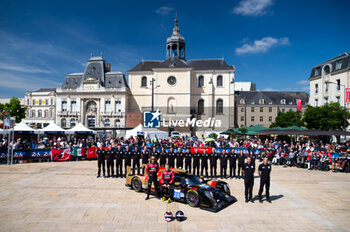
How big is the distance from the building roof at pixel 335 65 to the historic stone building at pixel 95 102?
41.5 metres

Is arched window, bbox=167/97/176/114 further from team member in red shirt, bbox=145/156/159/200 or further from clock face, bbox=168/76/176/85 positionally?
team member in red shirt, bbox=145/156/159/200

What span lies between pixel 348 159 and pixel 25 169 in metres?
23.7

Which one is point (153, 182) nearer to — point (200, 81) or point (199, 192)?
point (199, 192)

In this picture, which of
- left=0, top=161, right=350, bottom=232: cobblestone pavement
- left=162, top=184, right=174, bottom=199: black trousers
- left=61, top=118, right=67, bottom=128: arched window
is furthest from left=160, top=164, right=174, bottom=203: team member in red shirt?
left=61, top=118, right=67, bottom=128: arched window

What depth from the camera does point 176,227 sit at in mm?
7367

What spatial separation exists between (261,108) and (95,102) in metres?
44.0

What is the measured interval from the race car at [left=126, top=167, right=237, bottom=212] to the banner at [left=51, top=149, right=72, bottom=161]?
44.1 feet

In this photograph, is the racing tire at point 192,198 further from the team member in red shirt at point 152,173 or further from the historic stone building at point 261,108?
the historic stone building at point 261,108

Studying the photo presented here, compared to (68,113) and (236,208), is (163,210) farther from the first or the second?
(68,113)

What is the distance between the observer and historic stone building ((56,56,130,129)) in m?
53.2

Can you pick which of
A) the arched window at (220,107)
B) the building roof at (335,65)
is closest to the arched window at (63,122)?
the arched window at (220,107)

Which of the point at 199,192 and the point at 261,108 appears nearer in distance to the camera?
the point at 199,192

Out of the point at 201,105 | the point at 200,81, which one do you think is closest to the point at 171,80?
the point at 200,81

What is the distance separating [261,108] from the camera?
66.0m
